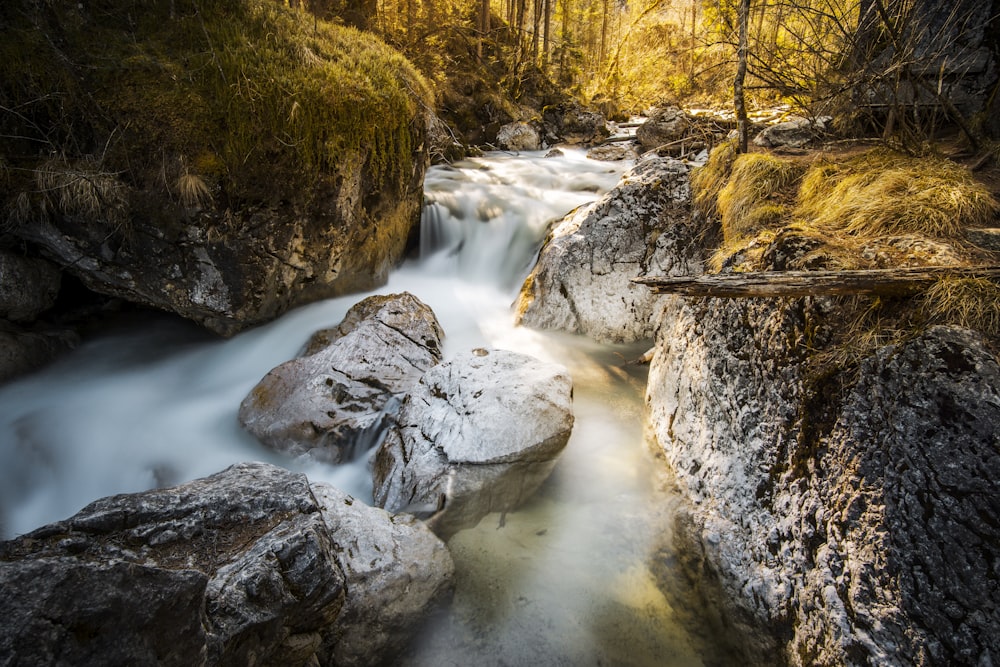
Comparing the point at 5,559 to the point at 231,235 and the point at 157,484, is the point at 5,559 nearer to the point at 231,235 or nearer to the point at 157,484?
the point at 157,484

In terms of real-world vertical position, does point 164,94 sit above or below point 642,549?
above

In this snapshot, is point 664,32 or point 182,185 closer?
point 182,185

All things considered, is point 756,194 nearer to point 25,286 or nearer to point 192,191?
point 192,191

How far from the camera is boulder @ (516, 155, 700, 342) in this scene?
6.21 meters

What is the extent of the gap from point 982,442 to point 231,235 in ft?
21.5

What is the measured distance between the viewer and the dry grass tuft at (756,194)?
14.5 ft

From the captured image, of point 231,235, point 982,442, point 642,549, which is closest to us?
point 982,442

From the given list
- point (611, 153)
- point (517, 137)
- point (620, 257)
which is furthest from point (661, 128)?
point (620, 257)

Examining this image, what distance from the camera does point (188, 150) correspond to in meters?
5.03

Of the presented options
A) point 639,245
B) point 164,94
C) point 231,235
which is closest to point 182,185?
point 231,235

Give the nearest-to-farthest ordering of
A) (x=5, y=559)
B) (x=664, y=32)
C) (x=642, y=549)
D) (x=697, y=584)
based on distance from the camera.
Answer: (x=5, y=559)
(x=697, y=584)
(x=642, y=549)
(x=664, y=32)

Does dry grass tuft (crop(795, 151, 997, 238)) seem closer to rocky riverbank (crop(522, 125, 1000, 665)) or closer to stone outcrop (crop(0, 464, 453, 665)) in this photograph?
rocky riverbank (crop(522, 125, 1000, 665))

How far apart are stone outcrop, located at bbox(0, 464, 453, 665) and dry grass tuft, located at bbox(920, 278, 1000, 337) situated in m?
Answer: 3.48

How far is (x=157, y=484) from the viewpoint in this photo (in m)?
4.35
